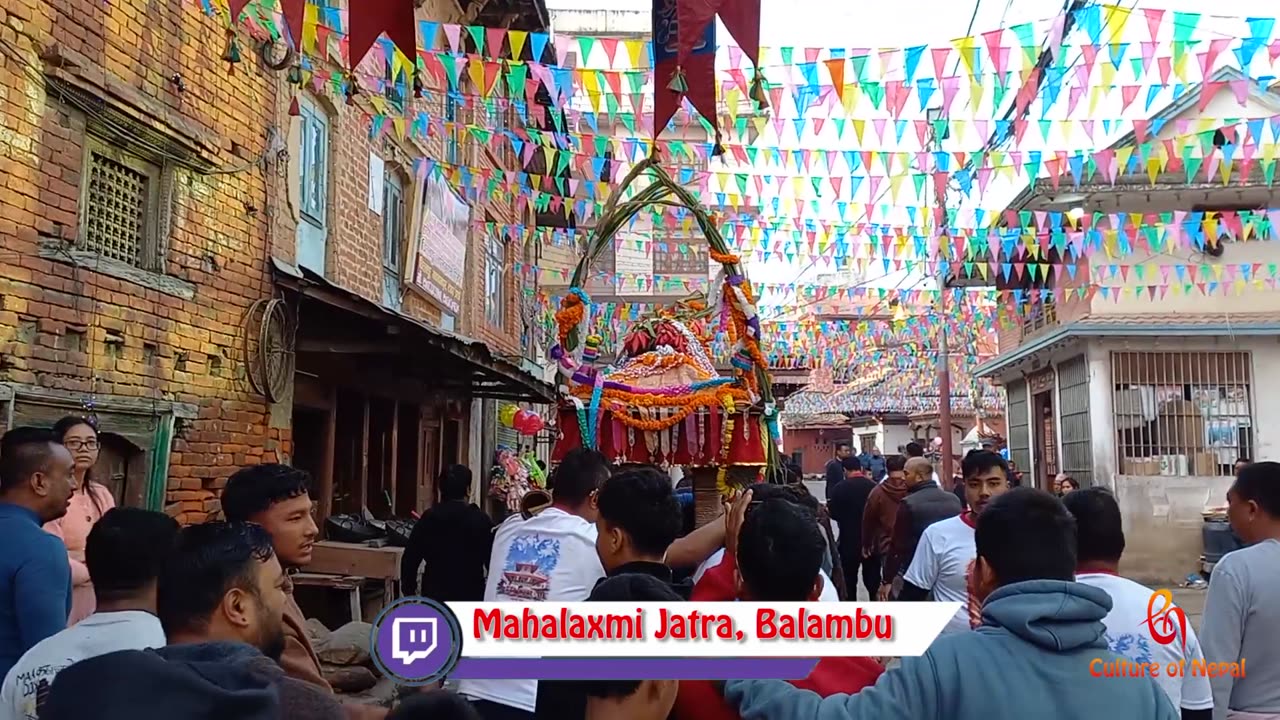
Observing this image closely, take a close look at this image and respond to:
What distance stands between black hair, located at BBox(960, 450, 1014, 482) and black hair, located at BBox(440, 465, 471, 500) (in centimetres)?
320

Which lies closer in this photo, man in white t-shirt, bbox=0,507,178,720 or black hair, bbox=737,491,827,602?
black hair, bbox=737,491,827,602

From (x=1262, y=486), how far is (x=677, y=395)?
3.49 meters

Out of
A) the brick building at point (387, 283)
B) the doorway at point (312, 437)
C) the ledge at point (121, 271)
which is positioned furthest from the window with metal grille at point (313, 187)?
the ledge at point (121, 271)

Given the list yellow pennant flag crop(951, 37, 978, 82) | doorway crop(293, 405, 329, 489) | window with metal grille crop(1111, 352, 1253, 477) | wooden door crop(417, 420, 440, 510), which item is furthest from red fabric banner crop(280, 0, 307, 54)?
window with metal grille crop(1111, 352, 1253, 477)

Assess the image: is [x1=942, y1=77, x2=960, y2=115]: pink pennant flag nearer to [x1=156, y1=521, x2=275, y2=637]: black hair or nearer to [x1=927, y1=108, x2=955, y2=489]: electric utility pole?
[x1=927, y1=108, x2=955, y2=489]: electric utility pole

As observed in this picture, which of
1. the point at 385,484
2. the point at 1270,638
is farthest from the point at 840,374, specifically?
the point at 1270,638

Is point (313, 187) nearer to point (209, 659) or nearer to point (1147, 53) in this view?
point (1147, 53)

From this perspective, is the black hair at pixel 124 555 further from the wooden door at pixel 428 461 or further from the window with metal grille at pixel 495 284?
the window with metal grille at pixel 495 284

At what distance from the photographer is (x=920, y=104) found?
7797mm

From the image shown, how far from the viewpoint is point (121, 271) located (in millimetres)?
6164

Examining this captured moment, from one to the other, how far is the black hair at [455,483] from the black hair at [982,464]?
3199 mm

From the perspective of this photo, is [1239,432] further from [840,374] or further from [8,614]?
[840,374]

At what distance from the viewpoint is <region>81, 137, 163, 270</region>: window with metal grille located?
6.04 m

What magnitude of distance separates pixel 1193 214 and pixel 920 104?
29.4ft
